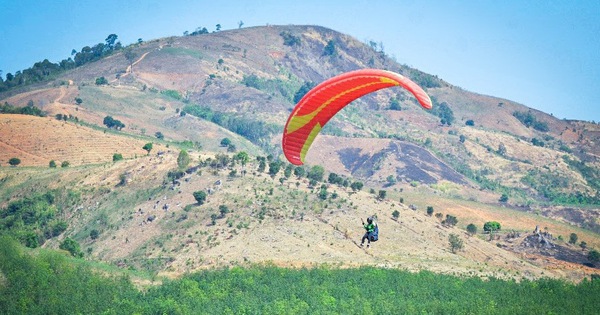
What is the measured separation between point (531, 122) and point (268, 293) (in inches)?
5376

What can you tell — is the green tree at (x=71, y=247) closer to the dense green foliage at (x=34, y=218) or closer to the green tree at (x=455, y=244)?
the dense green foliage at (x=34, y=218)

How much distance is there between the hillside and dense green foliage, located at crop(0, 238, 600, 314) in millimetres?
4901

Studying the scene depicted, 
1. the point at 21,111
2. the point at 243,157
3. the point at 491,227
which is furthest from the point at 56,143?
the point at 491,227

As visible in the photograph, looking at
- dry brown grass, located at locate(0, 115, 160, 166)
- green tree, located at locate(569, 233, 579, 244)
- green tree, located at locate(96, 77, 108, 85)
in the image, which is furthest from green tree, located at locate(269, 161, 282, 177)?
green tree, located at locate(96, 77, 108, 85)

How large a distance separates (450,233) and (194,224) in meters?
25.0

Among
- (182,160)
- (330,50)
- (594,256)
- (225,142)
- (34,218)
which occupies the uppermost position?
(330,50)

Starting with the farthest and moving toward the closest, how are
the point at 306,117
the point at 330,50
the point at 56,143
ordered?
the point at 330,50
the point at 56,143
the point at 306,117

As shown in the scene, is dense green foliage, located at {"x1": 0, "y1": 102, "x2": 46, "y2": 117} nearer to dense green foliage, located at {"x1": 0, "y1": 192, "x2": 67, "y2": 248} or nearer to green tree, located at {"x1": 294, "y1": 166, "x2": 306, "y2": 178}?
dense green foliage, located at {"x1": 0, "y1": 192, "x2": 67, "y2": 248}

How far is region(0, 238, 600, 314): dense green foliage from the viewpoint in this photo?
5197cm

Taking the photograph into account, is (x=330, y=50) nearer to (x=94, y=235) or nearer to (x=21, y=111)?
(x=21, y=111)

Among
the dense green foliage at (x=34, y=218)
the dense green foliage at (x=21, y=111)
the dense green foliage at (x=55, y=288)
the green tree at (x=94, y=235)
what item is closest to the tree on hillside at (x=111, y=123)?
the dense green foliage at (x=21, y=111)

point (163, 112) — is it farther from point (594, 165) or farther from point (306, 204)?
point (594, 165)

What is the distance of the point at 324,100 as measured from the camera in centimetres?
3369

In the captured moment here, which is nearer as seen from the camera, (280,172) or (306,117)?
(306,117)
